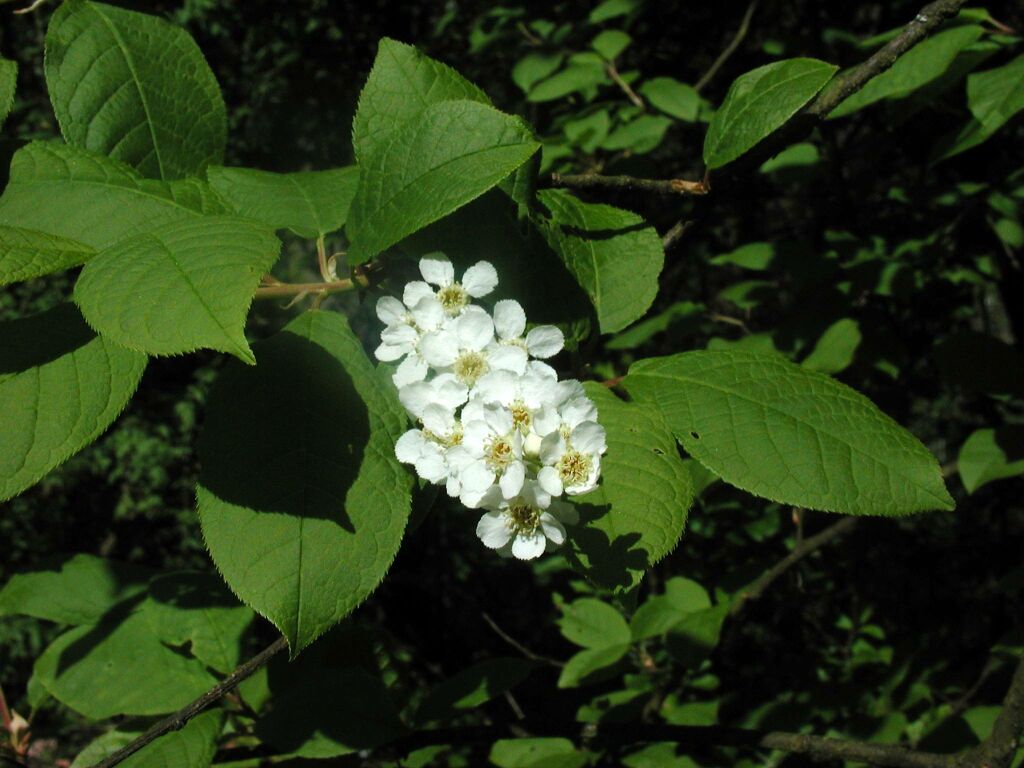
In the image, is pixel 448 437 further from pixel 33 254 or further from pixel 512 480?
pixel 33 254

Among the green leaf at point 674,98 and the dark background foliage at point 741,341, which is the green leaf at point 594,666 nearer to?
the dark background foliage at point 741,341

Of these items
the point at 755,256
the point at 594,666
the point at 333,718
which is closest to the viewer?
the point at 333,718

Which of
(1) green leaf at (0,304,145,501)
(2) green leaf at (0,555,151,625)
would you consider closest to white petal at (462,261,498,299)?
(1) green leaf at (0,304,145,501)

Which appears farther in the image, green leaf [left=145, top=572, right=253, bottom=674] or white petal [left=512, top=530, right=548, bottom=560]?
green leaf [left=145, top=572, right=253, bottom=674]

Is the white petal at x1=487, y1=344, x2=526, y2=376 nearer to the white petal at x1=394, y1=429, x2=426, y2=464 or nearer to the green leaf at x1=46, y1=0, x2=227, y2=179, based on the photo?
the white petal at x1=394, y1=429, x2=426, y2=464

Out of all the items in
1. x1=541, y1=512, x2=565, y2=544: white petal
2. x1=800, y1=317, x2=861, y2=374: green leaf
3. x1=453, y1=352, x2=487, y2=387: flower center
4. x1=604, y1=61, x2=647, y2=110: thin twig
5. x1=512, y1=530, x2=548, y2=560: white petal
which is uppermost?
x1=453, y1=352, x2=487, y2=387: flower center

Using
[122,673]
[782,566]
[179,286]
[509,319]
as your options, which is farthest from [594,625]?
[179,286]

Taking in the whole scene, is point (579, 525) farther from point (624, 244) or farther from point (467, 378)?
point (624, 244)
